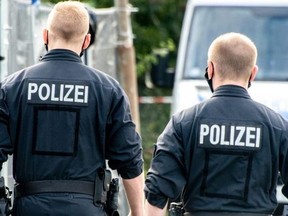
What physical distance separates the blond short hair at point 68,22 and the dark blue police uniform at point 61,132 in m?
0.20

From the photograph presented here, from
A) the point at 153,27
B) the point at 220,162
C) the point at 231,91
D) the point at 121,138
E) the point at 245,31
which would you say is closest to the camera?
the point at 220,162

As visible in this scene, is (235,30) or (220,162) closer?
(220,162)

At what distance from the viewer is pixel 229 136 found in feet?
18.9

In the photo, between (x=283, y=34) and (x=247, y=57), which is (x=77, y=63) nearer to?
(x=247, y=57)

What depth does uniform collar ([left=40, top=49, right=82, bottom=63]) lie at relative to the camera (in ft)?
20.0

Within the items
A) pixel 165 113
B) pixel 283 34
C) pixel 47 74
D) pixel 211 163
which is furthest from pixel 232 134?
pixel 165 113

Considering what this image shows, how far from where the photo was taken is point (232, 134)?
577 centimetres

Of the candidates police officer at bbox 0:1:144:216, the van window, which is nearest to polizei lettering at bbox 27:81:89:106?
police officer at bbox 0:1:144:216

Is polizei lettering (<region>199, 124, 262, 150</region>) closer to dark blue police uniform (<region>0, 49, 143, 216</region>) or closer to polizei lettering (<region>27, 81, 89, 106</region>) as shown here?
dark blue police uniform (<region>0, 49, 143, 216</region>)

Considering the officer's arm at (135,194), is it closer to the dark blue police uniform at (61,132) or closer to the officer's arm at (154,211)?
the dark blue police uniform at (61,132)

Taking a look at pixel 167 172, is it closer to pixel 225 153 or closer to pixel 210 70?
pixel 225 153

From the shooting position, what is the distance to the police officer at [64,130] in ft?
19.5

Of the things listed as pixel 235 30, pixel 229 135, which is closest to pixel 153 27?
pixel 235 30

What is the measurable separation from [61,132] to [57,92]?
219 mm
